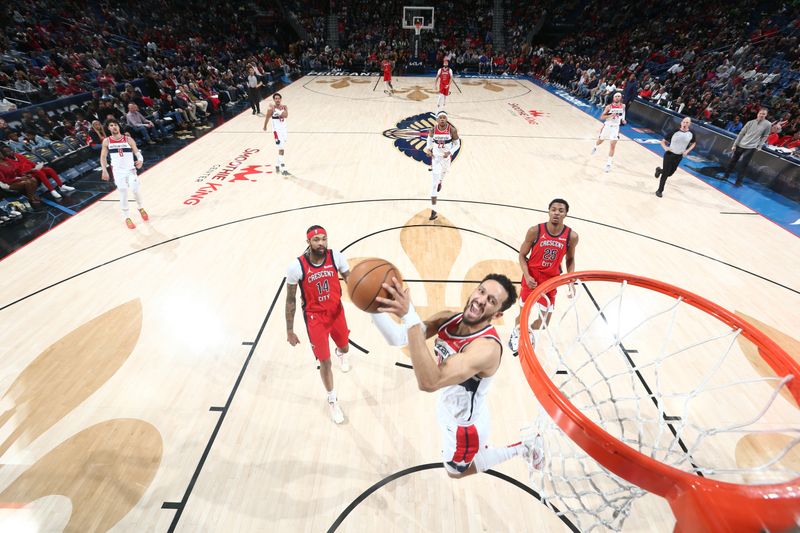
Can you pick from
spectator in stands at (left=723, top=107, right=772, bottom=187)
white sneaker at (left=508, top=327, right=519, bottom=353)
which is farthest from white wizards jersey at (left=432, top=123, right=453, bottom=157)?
spectator in stands at (left=723, top=107, right=772, bottom=187)

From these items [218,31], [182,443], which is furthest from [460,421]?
[218,31]

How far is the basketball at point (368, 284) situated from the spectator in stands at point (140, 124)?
1103cm

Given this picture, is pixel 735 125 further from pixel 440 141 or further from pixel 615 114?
pixel 440 141

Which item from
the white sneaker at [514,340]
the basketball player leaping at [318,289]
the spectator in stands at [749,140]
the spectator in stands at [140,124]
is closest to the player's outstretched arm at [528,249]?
the white sneaker at [514,340]

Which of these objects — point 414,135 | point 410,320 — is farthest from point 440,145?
point 414,135

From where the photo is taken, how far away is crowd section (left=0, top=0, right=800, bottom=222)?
34.7 ft

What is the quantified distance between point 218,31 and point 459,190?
24.6 metres

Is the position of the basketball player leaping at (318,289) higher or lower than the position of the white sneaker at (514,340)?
higher

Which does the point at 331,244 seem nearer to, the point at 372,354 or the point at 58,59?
the point at 372,354

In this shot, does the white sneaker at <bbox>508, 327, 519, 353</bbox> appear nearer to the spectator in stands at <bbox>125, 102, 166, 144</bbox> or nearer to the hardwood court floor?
the hardwood court floor

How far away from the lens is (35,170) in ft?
25.6

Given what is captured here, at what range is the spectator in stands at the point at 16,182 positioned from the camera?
7301 mm

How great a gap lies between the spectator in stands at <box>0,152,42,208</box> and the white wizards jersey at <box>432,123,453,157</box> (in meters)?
7.69

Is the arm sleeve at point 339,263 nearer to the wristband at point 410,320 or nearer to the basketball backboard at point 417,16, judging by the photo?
the wristband at point 410,320
